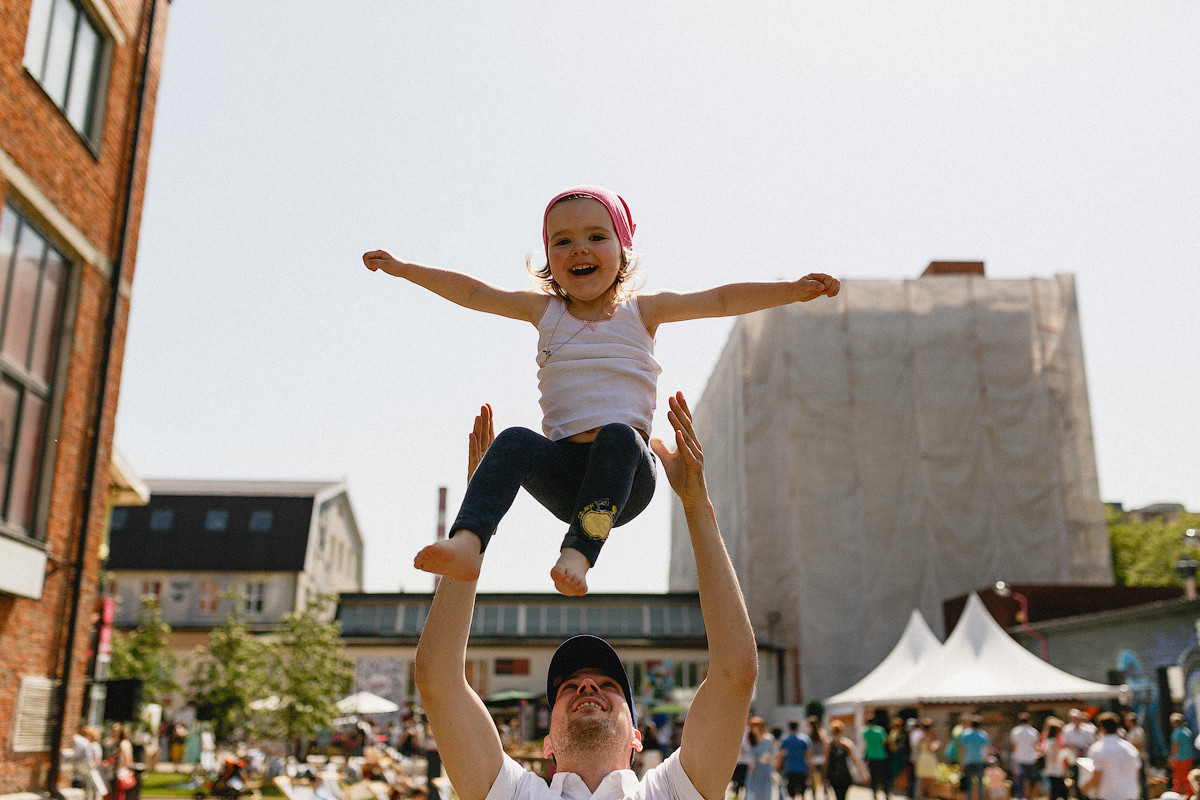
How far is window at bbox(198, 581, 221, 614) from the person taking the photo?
43.8 meters

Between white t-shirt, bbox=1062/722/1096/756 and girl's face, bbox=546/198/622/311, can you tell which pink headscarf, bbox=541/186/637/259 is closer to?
girl's face, bbox=546/198/622/311

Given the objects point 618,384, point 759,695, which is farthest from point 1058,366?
point 618,384

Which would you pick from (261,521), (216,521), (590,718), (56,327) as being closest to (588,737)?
(590,718)

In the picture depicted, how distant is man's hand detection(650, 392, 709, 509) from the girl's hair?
1.33 feet

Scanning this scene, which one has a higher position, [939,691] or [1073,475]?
[1073,475]

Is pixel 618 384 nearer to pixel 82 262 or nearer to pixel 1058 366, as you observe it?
pixel 82 262

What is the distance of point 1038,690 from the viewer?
1756cm

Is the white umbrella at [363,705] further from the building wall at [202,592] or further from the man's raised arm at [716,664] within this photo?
the man's raised arm at [716,664]

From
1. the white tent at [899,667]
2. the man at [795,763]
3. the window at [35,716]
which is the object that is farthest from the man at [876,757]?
the window at [35,716]

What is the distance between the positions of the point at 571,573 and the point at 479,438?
853 millimetres

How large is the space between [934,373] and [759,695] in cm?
1316

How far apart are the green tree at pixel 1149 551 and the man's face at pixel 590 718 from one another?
193 feet

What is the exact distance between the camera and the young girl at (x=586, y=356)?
2758mm

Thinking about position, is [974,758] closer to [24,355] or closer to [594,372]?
[24,355]
